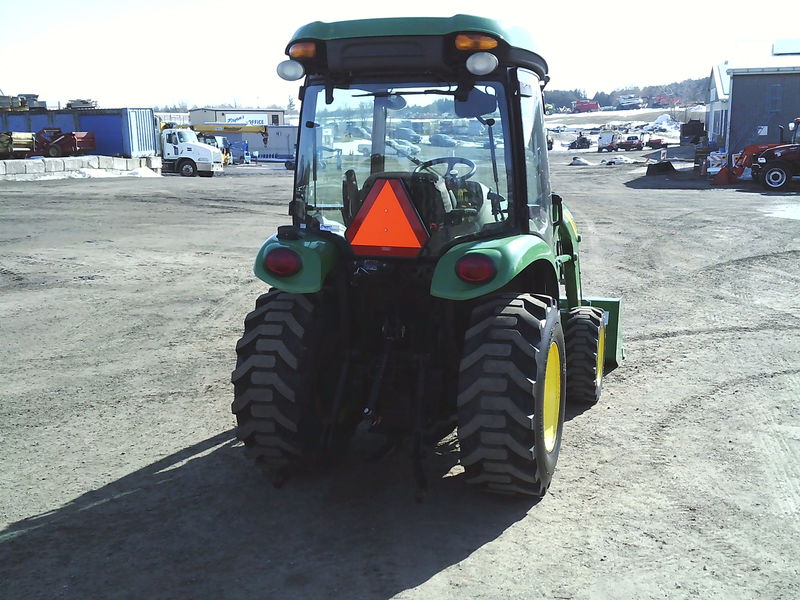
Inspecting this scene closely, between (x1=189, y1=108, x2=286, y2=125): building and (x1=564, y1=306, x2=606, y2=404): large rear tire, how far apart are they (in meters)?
65.7

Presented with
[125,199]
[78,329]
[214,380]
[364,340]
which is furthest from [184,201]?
[364,340]

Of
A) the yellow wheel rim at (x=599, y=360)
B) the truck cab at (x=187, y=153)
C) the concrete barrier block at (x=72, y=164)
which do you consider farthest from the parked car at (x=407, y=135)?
the truck cab at (x=187, y=153)

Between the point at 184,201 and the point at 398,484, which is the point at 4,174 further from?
the point at 398,484

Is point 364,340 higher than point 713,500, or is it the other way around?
point 364,340

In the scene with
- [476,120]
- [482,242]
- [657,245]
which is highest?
[476,120]

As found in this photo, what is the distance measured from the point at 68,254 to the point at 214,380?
7.75 metres

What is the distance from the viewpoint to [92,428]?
6.27 m

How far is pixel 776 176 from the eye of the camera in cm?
2739

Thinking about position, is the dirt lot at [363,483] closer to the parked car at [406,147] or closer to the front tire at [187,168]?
the parked car at [406,147]

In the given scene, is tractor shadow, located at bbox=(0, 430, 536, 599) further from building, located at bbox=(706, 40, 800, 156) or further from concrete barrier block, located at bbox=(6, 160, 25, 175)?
building, located at bbox=(706, 40, 800, 156)

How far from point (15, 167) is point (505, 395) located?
30814mm

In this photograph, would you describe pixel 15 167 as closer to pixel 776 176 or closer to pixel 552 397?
pixel 776 176

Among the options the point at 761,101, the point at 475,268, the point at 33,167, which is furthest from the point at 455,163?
the point at 761,101

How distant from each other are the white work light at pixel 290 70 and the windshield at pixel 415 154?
28 centimetres
